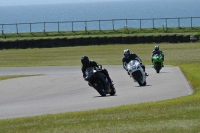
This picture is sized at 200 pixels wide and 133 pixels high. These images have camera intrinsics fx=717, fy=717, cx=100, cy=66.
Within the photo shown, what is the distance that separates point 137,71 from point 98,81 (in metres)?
3.71

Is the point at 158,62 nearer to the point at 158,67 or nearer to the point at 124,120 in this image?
the point at 158,67

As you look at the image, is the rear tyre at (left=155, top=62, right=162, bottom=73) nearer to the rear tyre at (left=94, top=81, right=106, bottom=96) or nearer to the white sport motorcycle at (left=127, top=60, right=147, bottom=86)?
the white sport motorcycle at (left=127, top=60, right=147, bottom=86)

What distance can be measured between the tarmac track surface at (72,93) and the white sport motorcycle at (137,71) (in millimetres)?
278

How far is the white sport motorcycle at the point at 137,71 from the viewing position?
26.3 metres

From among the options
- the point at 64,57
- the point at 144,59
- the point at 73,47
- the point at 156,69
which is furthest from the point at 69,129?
the point at 73,47

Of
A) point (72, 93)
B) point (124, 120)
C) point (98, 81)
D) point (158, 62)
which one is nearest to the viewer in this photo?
point (124, 120)

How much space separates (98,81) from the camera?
23.0m

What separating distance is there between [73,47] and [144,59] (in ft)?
45.1

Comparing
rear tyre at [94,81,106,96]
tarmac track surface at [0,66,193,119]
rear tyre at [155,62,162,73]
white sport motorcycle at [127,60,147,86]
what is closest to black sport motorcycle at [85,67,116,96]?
rear tyre at [94,81,106,96]

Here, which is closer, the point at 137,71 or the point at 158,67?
the point at 137,71

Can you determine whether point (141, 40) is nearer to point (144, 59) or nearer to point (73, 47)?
point (73, 47)

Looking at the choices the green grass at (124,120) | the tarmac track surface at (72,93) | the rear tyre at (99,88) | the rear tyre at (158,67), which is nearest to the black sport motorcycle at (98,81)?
the rear tyre at (99,88)

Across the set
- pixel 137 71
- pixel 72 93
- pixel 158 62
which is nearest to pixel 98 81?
pixel 72 93

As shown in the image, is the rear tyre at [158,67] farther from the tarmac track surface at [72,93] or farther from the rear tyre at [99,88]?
the rear tyre at [99,88]
